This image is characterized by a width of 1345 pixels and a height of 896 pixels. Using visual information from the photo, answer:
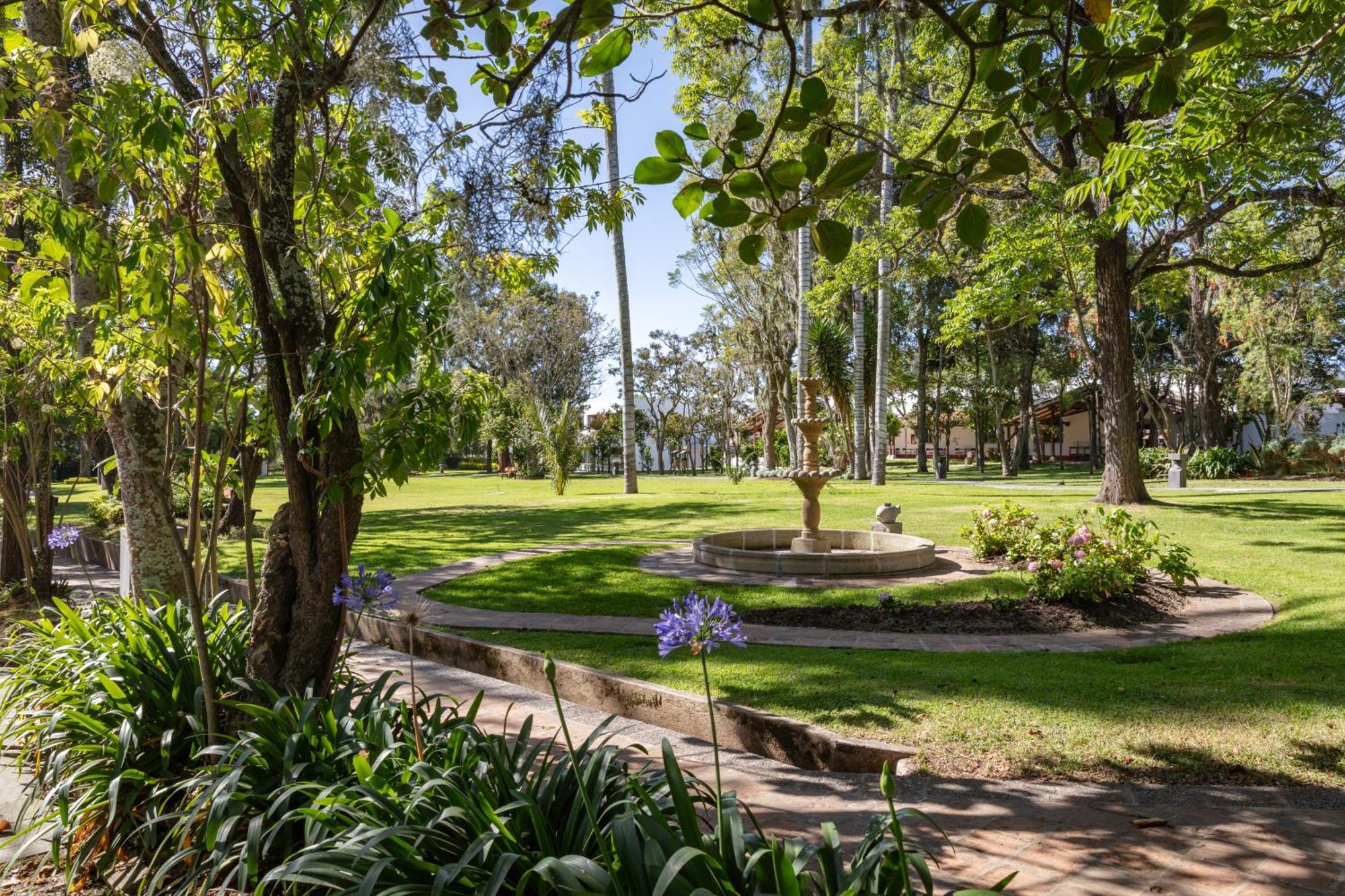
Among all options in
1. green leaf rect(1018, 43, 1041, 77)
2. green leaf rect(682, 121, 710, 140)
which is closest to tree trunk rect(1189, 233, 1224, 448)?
green leaf rect(1018, 43, 1041, 77)

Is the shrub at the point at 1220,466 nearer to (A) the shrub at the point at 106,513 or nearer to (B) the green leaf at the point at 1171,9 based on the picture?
(A) the shrub at the point at 106,513

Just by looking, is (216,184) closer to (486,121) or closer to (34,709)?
(486,121)

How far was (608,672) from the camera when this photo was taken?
233 inches

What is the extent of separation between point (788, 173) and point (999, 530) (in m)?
9.41

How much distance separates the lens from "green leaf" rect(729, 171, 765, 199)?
1.78 m

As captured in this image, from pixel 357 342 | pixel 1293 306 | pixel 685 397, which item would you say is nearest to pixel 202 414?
pixel 357 342

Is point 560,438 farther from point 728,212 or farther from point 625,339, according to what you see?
point 728,212

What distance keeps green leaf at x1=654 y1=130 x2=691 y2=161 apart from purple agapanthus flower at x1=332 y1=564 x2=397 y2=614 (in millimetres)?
2058

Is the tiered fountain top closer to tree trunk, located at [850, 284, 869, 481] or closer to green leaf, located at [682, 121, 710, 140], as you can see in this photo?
green leaf, located at [682, 121, 710, 140]

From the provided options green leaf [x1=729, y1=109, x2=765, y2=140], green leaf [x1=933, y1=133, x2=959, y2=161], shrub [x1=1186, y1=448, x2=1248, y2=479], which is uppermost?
green leaf [x1=933, y1=133, x2=959, y2=161]

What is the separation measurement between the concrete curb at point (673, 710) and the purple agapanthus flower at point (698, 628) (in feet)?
6.88

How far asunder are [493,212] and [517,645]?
3.51 m

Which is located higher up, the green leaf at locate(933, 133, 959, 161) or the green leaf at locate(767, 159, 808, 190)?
the green leaf at locate(933, 133, 959, 161)

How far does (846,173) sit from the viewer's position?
5.51ft
